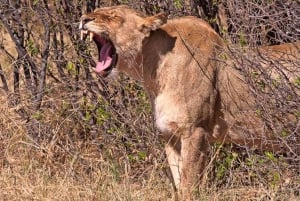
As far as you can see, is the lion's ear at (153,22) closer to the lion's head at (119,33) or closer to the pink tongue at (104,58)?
the lion's head at (119,33)

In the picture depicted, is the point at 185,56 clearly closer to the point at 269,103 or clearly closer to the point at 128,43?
the point at 128,43

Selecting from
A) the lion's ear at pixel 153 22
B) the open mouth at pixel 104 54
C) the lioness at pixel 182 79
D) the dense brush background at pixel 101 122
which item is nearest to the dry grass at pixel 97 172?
the dense brush background at pixel 101 122

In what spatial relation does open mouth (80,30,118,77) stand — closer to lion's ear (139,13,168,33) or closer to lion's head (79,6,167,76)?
lion's head (79,6,167,76)

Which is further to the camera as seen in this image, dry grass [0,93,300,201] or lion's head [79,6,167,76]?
lion's head [79,6,167,76]

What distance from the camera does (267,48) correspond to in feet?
17.0

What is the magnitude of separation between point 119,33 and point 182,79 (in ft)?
1.45

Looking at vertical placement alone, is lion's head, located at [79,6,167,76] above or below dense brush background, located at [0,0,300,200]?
above

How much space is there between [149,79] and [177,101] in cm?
25

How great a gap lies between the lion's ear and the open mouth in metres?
0.21

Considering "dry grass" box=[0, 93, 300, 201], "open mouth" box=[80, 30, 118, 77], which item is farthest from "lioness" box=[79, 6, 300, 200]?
"dry grass" box=[0, 93, 300, 201]

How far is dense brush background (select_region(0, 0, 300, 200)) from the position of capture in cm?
485

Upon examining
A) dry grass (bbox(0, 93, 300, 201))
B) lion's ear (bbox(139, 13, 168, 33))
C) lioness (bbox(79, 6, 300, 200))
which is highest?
lion's ear (bbox(139, 13, 168, 33))

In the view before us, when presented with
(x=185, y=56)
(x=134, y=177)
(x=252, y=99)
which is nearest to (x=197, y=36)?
(x=185, y=56)

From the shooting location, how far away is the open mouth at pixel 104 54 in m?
5.22
